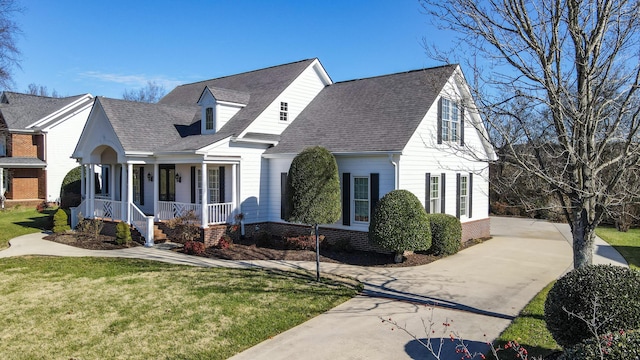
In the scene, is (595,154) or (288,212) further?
(288,212)

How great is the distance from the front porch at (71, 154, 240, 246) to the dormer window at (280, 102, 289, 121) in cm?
340

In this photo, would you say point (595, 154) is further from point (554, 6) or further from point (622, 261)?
point (622, 261)

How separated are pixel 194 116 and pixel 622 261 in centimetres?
1955

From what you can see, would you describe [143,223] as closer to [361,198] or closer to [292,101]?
[292,101]

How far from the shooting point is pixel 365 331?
8.20 metres

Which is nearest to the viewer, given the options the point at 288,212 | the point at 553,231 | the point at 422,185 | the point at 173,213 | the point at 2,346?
the point at 2,346

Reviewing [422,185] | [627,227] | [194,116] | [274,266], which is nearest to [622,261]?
[422,185]

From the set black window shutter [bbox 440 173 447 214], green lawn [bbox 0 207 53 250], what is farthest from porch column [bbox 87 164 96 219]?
black window shutter [bbox 440 173 447 214]

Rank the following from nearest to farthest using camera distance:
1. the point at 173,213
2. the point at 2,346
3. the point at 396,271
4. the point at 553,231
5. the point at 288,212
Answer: the point at 2,346 → the point at 396,271 → the point at 288,212 → the point at 173,213 → the point at 553,231

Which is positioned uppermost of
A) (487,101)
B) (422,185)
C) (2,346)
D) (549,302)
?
(487,101)

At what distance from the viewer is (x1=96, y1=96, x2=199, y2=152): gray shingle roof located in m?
18.8

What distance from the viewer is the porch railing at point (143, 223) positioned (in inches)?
686

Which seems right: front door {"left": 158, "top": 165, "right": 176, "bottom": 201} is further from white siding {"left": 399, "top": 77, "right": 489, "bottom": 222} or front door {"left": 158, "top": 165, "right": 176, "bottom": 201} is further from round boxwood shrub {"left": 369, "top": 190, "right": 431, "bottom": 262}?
white siding {"left": 399, "top": 77, "right": 489, "bottom": 222}

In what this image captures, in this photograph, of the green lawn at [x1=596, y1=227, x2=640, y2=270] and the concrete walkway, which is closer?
the concrete walkway
